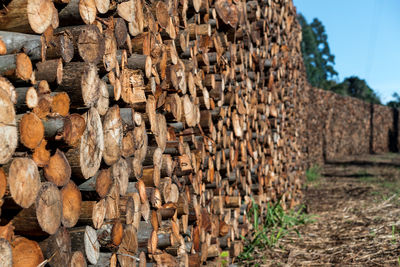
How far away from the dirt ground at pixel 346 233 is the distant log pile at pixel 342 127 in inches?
56.6

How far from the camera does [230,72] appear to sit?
3148mm

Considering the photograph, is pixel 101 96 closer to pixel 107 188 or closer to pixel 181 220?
pixel 107 188

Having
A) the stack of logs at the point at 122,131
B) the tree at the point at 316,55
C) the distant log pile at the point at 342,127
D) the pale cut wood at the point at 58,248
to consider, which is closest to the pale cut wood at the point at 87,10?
the stack of logs at the point at 122,131

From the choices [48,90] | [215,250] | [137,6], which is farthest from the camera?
[215,250]

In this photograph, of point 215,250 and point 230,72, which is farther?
point 230,72

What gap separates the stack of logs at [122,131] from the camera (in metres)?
1.17

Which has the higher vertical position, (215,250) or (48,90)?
(48,90)

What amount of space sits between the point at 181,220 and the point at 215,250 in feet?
1.87

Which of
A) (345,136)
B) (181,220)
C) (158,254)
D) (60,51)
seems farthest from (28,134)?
(345,136)

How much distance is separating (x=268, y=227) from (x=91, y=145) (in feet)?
9.86

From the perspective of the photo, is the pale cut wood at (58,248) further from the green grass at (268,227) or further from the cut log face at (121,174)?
the green grass at (268,227)

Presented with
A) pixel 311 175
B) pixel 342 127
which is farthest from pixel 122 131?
pixel 342 127

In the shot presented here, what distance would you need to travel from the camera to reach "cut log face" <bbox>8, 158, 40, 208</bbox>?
42.8 inches

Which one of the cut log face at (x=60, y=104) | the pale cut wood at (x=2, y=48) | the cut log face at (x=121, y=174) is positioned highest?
the pale cut wood at (x=2, y=48)
